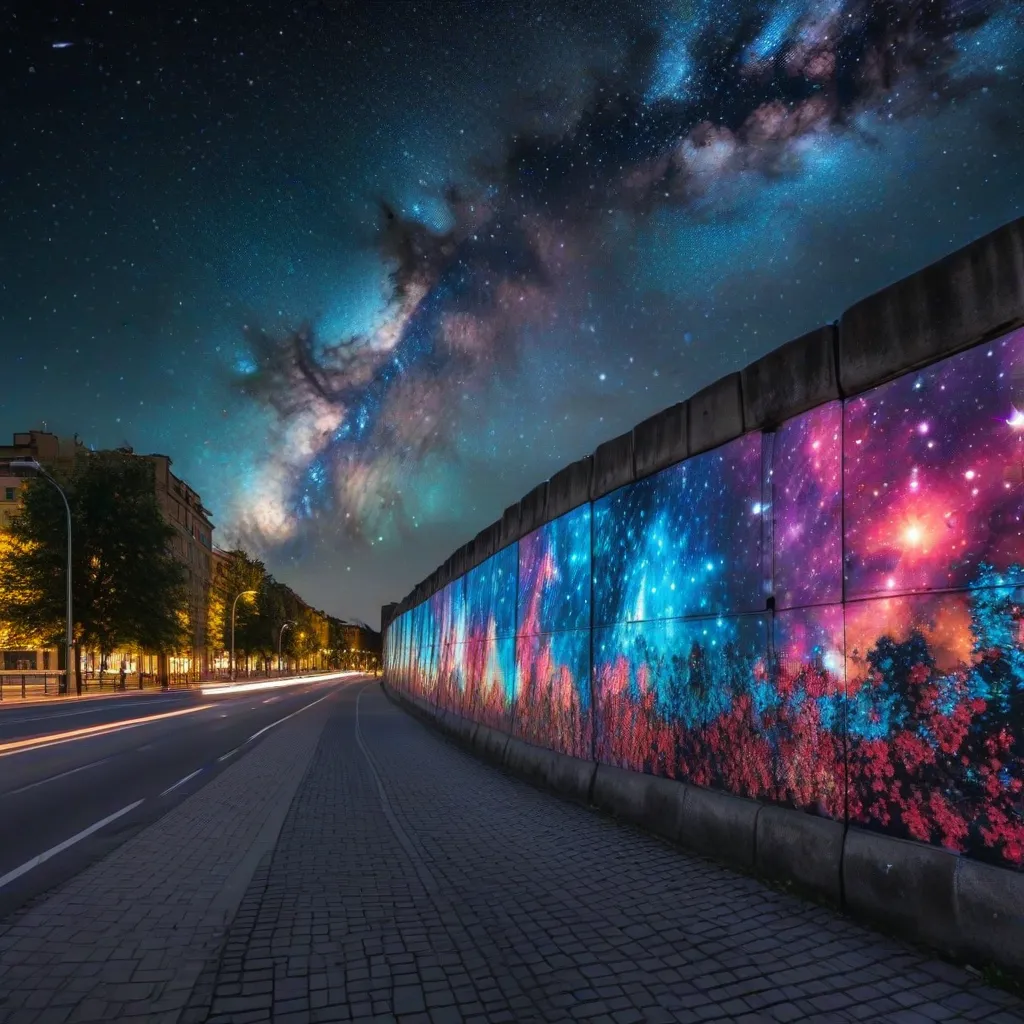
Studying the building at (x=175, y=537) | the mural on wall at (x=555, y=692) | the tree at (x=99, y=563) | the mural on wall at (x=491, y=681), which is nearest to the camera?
the mural on wall at (x=555, y=692)

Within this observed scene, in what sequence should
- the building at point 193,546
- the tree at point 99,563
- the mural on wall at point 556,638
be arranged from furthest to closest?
the building at point 193,546
the tree at point 99,563
the mural on wall at point 556,638

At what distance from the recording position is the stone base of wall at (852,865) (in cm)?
402

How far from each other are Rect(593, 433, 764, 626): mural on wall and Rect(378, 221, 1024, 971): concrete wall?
0.09ft

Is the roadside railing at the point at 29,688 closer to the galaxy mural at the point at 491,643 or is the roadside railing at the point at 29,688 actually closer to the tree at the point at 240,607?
the tree at the point at 240,607

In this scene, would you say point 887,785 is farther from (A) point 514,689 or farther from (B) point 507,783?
(A) point 514,689

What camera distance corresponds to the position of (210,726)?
21.8m

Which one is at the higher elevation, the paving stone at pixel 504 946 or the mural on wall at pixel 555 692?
the mural on wall at pixel 555 692

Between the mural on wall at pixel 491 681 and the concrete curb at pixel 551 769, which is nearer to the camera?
the concrete curb at pixel 551 769

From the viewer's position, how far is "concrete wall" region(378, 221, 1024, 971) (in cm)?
Result: 426

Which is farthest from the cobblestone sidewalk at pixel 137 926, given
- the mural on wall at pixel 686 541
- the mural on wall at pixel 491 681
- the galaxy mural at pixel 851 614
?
the mural on wall at pixel 491 681

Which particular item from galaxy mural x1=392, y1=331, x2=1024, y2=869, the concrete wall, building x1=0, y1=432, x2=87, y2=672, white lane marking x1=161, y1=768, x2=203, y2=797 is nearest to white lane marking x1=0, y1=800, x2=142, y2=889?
white lane marking x1=161, y1=768, x2=203, y2=797

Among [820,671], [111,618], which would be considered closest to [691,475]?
[820,671]

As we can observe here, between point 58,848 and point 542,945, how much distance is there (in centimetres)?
516

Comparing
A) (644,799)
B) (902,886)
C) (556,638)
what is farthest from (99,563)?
(902,886)
